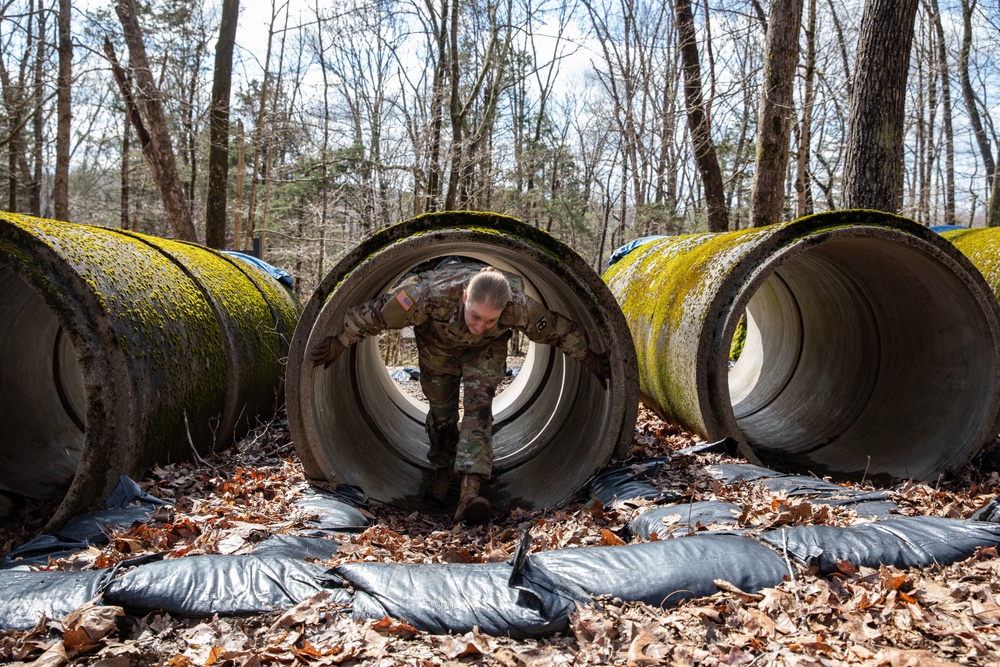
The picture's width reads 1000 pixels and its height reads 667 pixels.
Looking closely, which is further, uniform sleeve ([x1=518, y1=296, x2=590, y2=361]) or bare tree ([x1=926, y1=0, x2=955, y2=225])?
bare tree ([x1=926, y1=0, x2=955, y2=225])

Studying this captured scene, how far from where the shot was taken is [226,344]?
18.4ft

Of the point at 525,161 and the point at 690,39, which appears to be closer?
the point at 690,39

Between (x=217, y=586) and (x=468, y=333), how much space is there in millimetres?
2559

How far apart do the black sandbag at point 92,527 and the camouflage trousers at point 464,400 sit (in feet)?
6.85

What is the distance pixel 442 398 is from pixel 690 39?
10.7 metres

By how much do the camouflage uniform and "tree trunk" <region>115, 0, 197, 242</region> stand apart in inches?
301

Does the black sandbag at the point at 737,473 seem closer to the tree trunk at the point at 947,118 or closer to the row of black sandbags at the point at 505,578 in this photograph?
the row of black sandbags at the point at 505,578

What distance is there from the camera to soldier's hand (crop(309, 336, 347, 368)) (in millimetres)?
4691

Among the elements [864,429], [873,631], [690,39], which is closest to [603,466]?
[873,631]

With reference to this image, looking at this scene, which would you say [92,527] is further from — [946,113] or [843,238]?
[946,113]

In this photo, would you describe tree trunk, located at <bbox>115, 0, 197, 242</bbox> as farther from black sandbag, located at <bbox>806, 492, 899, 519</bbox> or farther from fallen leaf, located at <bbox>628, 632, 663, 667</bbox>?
fallen leaf, located at <bbox>628, 632, 663, 667</bbox>

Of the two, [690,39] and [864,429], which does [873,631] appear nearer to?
[864,429]

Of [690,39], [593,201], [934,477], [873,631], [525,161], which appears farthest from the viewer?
[593,201]

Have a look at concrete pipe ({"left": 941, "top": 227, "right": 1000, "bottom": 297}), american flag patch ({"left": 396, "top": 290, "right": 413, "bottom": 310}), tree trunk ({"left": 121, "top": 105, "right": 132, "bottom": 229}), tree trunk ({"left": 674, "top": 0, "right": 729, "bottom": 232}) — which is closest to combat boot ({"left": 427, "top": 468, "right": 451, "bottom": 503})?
american flag patch ({"left": 396, "top": 290, "right": 413, "bottom": 310})
